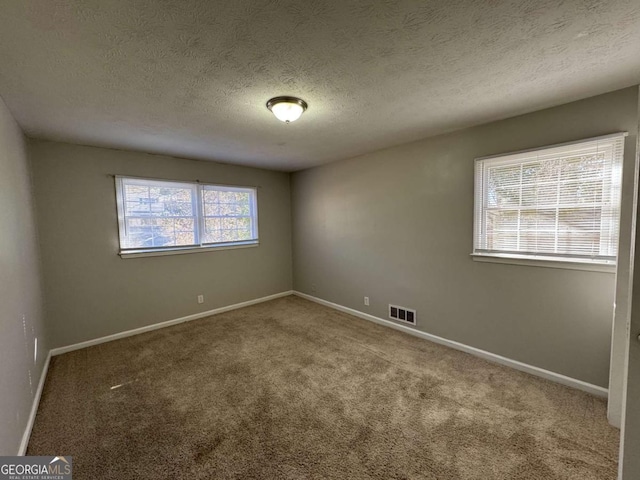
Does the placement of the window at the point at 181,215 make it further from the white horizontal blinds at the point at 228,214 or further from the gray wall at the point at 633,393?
the gray wall at the point at 633,393

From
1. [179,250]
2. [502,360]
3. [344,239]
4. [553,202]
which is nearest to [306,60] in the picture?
[553,202]

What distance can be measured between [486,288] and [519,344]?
0.56 meters

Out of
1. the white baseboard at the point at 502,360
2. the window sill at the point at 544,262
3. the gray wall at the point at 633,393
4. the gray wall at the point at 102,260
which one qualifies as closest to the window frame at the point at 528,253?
the window sill at the point at 544,262

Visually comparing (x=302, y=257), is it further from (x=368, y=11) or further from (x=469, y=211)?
(x=368, y=11)

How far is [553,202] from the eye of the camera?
2.32 m

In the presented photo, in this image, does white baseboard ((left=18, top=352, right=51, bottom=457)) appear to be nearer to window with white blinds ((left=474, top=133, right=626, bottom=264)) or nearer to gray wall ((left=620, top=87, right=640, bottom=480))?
gray wall ((left=620, top=87, right=640, bottom=480))

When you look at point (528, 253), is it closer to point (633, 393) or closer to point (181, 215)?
→ point (633, 393)

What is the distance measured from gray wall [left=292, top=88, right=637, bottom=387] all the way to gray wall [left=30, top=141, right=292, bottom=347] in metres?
1.87

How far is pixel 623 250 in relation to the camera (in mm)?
1822

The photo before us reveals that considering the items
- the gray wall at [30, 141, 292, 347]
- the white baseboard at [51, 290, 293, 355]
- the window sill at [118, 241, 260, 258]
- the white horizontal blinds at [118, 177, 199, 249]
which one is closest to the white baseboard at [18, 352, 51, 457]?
the white baseboard at [51, 290, 293, 355]

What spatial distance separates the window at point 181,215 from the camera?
3477 millimetres

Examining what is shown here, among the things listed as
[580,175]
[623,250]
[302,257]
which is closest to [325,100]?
[580,175]

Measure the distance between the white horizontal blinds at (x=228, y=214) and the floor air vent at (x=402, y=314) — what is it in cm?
257

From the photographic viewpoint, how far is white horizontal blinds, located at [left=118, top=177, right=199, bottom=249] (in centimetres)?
346
